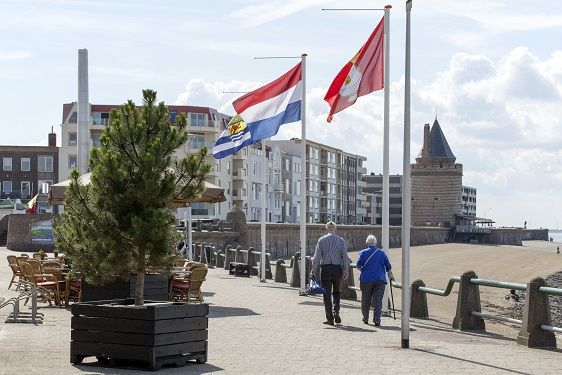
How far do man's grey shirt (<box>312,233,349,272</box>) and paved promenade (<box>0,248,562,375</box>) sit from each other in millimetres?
1166

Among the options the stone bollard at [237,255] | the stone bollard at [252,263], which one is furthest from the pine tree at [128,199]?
the stone bollard at [237,255]

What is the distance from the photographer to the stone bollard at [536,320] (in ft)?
50.5

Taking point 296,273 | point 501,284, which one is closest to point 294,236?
point 296,273

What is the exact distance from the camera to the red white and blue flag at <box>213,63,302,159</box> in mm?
26094

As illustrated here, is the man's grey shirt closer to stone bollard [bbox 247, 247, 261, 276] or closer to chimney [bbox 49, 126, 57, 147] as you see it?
stone bollard [bbox 247, 247, 261, 276]

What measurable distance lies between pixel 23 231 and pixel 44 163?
5720cm

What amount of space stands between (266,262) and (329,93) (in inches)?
566

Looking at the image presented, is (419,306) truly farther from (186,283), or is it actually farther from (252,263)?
(252,263)

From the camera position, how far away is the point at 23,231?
2098 inches

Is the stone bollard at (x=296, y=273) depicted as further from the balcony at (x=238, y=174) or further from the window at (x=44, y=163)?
the balcony at (x=238, y=174)

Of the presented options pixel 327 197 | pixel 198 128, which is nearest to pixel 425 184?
pixel 327 197

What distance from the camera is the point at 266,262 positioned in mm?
33875

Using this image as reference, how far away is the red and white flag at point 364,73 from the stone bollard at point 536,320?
5857 mm

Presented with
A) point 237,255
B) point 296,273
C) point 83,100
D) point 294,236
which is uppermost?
point 83,100
